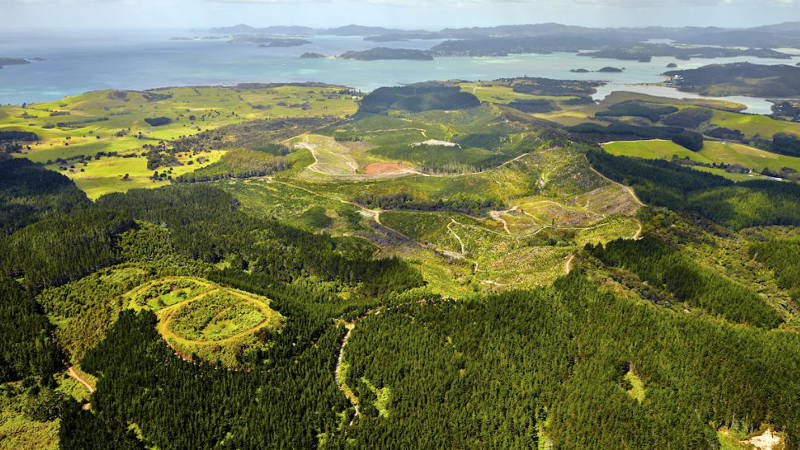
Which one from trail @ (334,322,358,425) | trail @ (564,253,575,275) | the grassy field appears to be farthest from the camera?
trail @ (564,253,575,275)

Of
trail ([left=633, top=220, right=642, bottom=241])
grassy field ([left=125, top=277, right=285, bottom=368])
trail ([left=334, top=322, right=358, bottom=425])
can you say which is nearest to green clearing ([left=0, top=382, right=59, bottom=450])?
grassy field ([left=125, top=277, right=285, bottom=368])

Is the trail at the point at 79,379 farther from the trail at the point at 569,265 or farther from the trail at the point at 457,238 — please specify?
the trail at the point at 457,238

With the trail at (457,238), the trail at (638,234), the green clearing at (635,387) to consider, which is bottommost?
the trail at (457,238)

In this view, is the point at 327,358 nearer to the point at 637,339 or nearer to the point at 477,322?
the point at 477,322

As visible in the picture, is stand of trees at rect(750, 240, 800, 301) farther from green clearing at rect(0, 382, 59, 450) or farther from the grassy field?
green clearing at rect(0, 382, 59, 450)

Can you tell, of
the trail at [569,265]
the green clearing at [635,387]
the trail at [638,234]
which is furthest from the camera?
the trail at [638,234]

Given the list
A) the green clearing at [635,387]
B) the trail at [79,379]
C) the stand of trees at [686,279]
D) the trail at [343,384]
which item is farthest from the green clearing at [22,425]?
the stand of trees at [686,279]

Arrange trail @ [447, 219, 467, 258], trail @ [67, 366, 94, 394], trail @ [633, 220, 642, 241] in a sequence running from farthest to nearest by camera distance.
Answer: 1. trail @ [447, 219, 467, 258]
2. trail @ [633, 220, 642, 241]
3. trail @ [67, 366, 94, 394]

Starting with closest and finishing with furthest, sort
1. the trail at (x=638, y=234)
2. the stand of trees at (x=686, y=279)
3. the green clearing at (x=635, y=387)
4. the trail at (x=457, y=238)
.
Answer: the green clearing at (x=635, y=387) < the stand of trees at (x=686, y=279) < the trail at (x=638, y=234) < the trail at (x=457, y=238)
